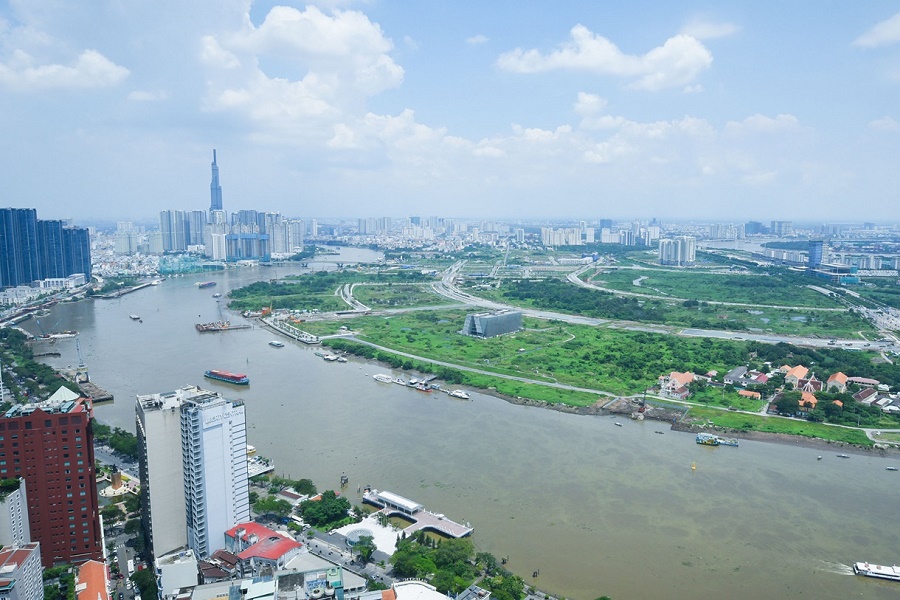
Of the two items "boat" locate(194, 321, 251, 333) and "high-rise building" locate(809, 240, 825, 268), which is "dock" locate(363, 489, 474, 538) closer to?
"boat" locate(194, 321, 251, 333)

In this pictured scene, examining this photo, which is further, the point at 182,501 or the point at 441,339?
the point at 441,339

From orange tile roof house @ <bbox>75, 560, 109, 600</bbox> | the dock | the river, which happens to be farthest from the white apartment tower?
the river

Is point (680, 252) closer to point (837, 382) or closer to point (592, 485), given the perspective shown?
point (837, 382)

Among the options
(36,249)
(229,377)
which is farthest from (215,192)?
(229,377)

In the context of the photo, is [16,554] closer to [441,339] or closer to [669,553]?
[669,553]

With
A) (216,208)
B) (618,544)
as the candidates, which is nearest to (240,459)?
(618,544)

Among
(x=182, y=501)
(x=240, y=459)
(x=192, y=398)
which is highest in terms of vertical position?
(x=192, y=398)
